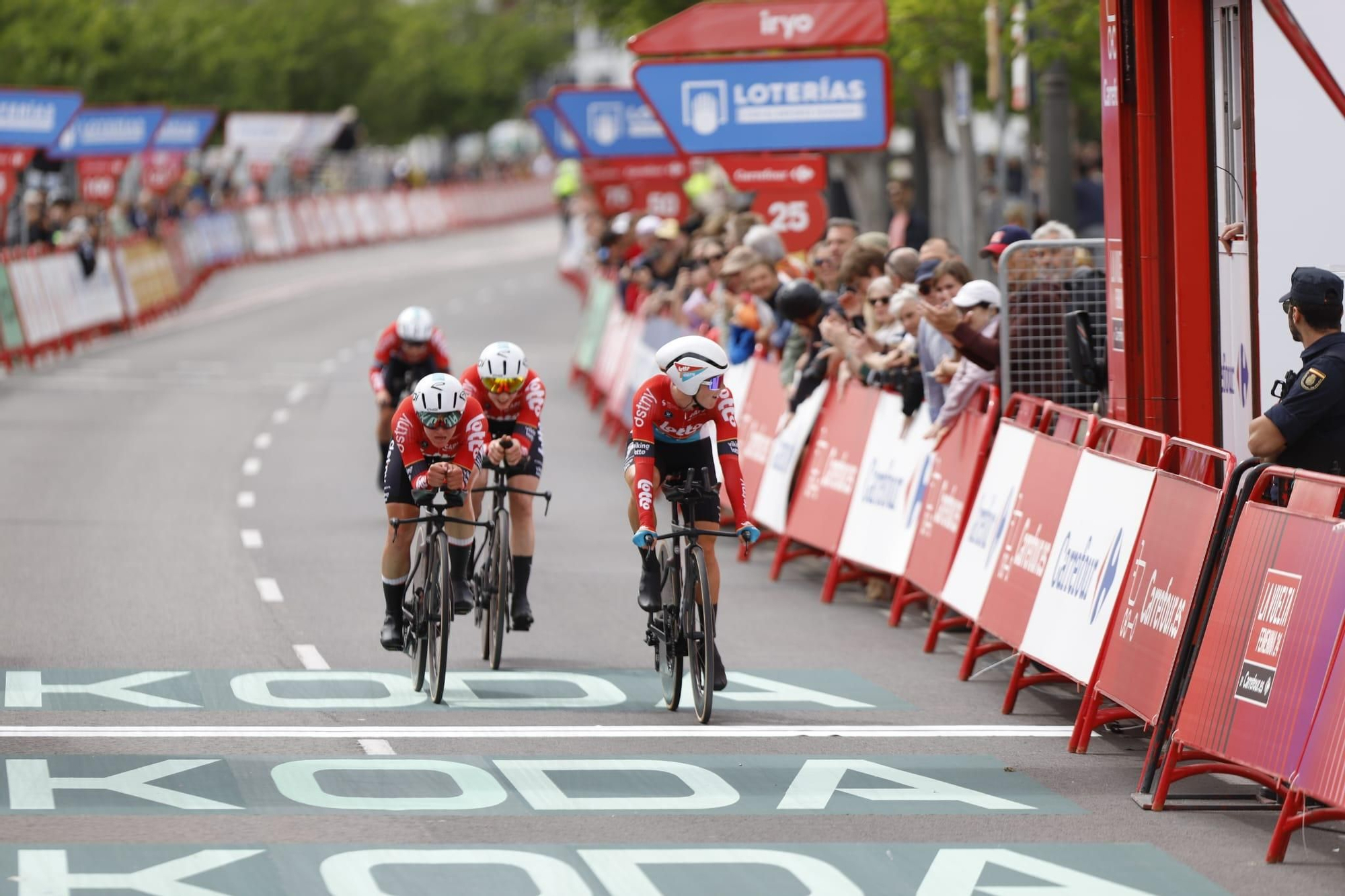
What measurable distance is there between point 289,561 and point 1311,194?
8110 millimetres

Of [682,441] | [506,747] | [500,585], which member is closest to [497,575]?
[500,585]

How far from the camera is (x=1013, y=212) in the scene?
2231 centimetres

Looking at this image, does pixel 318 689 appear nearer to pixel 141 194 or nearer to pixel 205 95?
pixel 141 194

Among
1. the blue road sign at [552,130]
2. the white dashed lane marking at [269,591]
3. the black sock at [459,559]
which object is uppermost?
the blue road sign at [552,130]

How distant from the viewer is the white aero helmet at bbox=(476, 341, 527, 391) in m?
12.6

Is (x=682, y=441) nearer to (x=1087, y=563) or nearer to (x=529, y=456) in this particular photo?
(x=529, y=456)

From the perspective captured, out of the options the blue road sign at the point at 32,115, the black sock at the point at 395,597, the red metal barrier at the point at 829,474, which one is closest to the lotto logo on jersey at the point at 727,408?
the black sock at the point at 395,597

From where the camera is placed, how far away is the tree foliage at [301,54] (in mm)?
57000

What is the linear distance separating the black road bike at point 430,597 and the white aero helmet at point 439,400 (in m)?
0.45

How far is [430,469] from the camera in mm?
11922

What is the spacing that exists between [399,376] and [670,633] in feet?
22.9

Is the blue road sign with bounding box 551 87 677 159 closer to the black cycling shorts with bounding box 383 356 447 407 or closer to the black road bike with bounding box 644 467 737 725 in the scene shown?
the black cycling shorts with bounding box 383 356 447 407

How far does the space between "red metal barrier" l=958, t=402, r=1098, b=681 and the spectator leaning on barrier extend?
1.14m

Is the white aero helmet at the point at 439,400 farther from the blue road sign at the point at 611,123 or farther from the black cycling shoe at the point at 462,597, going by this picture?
the blue road sign at the point at 611,123
